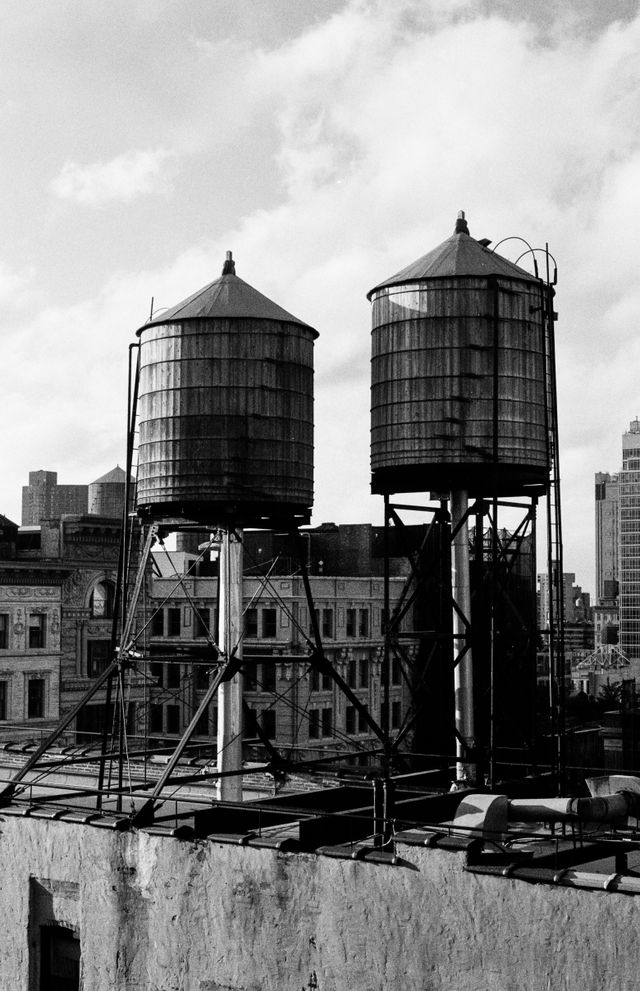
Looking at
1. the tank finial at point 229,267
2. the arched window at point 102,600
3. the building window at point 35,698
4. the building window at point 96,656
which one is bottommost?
the building window at point 35,698

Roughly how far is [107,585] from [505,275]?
133 feet

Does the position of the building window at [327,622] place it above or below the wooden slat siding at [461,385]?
below

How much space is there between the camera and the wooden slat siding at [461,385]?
23.1 meters

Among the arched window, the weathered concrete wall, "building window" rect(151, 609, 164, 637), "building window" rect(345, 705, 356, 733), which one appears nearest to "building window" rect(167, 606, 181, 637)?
"building window" rect(151, 609, 164, 637)

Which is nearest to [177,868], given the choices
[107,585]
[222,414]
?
[222,414]

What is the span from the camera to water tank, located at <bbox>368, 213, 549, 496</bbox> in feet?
75.9

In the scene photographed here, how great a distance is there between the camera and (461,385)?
2316 centimetres

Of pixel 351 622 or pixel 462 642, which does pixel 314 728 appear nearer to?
pixel 351 622

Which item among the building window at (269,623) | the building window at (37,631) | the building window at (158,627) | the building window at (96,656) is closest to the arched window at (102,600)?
the building window at (96,656)

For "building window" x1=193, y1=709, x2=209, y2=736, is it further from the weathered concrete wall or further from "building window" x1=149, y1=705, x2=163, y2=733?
the weathered concrete wall

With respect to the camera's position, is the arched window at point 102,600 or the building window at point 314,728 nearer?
the arched window at point 102,600

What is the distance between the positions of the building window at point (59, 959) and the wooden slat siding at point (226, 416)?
7.72 metres

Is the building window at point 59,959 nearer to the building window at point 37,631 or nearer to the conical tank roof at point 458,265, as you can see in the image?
the conical tank roof at point 458,265

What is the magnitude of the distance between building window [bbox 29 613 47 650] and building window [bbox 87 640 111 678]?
9.20ft
